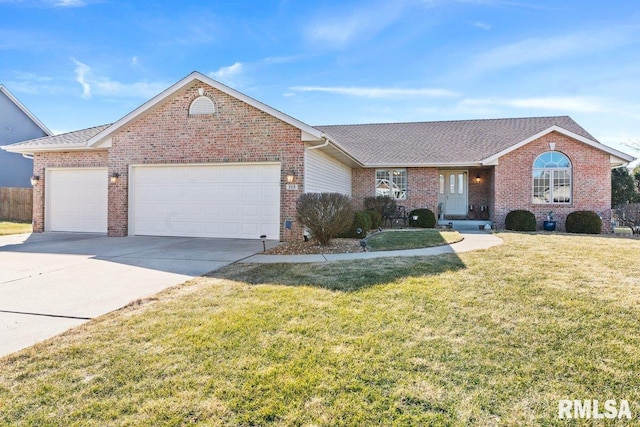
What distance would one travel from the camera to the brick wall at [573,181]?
47.5 ft

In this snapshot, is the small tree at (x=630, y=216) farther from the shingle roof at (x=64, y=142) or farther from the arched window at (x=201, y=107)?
the shingle roof at (x=64, y=142)

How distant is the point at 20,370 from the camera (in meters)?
2.84

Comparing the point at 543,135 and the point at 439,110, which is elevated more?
the point at 439,110

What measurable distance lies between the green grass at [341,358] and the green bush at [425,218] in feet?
33.2

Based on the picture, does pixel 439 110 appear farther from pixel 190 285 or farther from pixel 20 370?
pixel 20 370

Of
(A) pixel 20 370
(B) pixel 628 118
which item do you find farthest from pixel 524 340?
(B) pixel 628 118

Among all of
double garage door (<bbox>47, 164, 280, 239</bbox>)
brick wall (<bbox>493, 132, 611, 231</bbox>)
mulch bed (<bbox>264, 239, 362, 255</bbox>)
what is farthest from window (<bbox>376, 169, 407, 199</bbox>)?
double garage door (<bbox>47, 164, 280, 239</bbox>)

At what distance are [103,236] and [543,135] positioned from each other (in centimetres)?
1720

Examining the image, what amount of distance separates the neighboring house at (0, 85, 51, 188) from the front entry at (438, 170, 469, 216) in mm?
27102

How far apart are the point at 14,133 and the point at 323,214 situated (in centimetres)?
2573

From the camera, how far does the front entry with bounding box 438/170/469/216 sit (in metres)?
17.6

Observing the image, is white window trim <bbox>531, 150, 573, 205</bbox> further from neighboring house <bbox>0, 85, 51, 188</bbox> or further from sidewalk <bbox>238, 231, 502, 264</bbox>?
neighboring house <bbox>0, 85, 51, 188</bbox>

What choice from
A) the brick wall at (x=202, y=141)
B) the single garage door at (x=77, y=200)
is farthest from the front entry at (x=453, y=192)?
the single garage door at (x=77, y=200)

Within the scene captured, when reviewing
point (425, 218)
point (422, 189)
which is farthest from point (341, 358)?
point (422, 189)
